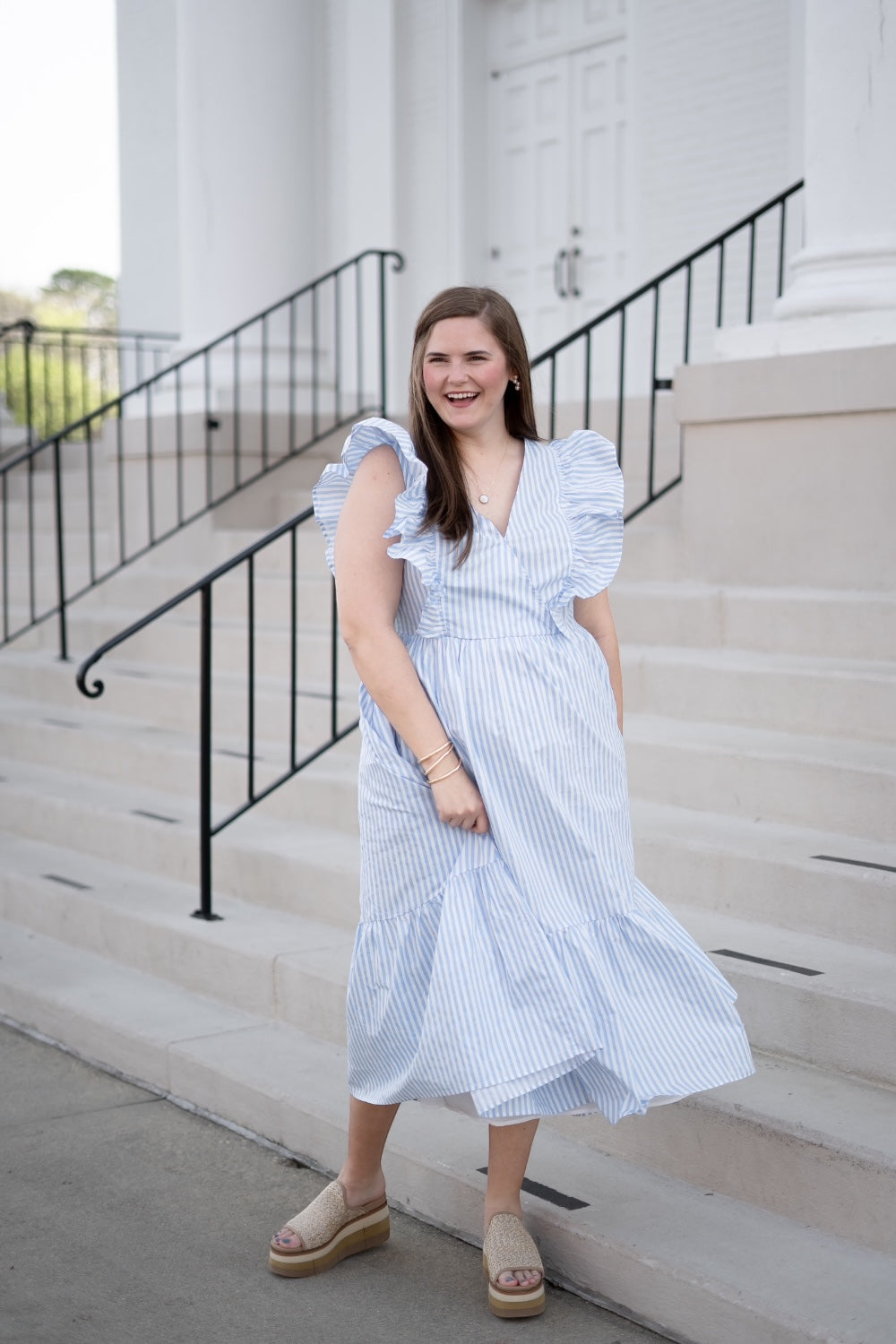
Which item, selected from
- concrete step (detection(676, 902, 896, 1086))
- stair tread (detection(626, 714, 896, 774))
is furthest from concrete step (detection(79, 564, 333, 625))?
concrete step (detection(676, 902, 896, 1086))

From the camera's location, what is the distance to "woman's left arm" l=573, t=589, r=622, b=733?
2.78 m

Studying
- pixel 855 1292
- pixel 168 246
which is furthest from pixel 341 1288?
pixel 168 246

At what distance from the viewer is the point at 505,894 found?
8.33ft

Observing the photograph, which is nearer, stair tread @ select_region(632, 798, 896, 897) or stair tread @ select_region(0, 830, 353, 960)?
stair tread @ select_region(632, 798, 896, 897)

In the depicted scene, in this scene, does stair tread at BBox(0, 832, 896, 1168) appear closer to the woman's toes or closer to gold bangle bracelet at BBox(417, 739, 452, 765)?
the woman's toes

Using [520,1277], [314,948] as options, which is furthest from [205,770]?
[520,1277]

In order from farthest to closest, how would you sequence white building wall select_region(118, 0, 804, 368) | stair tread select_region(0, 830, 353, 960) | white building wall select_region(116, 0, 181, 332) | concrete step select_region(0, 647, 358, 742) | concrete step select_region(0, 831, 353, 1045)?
white building wall select_region(116, 0, 181, 332), white building wall select_region(118, 0, 804, 368), concrete step select_region(0, 647, 358, 742), stair tread select_region(0, 830, 353, 960), concrete step select_region(0, 831, 353, 1045)

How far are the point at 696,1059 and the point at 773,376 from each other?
3188 mm

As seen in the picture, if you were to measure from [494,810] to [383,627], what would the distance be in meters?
Answer: 0.36

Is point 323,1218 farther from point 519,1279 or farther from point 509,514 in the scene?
point 509,514

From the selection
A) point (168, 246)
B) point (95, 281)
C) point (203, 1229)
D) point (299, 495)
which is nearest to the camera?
point (203, 1229)

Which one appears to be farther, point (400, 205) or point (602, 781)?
point (400, 205)

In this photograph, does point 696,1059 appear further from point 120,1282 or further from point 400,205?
point 400,205

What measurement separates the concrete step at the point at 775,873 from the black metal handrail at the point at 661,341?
8.32 feet
